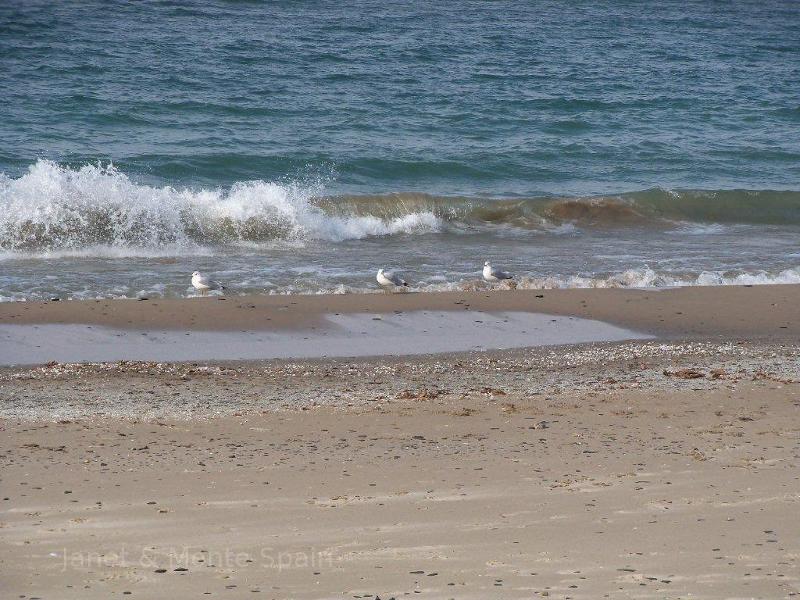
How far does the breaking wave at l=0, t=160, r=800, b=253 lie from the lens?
12.0 m

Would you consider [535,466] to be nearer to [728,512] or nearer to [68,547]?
[728,512]

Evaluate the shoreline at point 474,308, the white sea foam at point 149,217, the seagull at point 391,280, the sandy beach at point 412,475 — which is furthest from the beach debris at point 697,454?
the white sea foam at point 149,217

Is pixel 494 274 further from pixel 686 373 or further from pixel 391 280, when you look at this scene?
pixel 686 373

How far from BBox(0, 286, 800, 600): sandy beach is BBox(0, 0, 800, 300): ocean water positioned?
10.2ft

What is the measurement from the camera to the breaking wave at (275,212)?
1205 centimetres

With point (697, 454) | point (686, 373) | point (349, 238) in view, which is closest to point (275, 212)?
point (349, 238)

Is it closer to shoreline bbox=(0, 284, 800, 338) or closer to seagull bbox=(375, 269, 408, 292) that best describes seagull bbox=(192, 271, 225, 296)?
shoreline bbox=(0, 284, 800, 338)

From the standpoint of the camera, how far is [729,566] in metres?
3.68

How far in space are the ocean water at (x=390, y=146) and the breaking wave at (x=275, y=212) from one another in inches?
1.3

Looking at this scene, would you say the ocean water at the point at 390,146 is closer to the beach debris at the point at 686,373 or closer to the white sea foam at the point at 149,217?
the white sea foam at the point at 149,217

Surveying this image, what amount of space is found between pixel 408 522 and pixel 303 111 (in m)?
15.1

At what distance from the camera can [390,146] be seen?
16.8 meters

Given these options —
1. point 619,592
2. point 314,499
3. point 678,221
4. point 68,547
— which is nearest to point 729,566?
point 619,592

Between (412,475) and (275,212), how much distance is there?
8.72 m
